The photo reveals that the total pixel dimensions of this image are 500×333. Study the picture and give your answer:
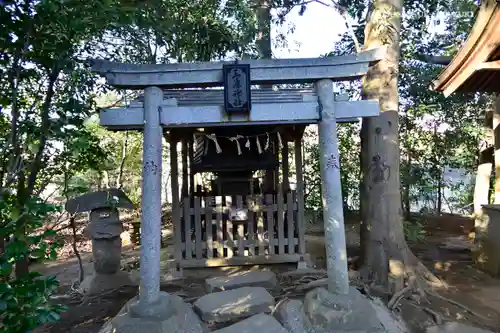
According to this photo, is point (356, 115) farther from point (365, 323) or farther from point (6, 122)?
point (6, 122)

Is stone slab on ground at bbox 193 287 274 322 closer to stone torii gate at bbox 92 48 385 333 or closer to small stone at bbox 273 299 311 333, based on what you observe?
small stone at bbox 273 299 311 333

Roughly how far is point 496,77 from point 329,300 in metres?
3.79

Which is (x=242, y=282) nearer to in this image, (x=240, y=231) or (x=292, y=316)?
(x=292, y=316)

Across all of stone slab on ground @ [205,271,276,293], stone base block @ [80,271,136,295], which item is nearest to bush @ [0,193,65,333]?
stone slab on ground @ [205,271,276,293]

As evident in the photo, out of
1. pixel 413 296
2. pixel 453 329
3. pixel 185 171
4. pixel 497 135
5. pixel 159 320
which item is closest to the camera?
pixel 159 320

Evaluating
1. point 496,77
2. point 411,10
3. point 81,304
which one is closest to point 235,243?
point 81,304

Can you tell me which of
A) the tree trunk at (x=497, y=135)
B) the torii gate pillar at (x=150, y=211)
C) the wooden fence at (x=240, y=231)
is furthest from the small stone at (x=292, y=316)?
the tree trunk at (x=497, y=135)

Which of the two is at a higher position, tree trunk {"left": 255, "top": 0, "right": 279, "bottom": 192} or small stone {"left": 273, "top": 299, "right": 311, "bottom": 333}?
tree trunk {"left": 255, "top": 0, "right": 279, "bottom": 192}

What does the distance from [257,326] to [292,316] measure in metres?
0.43

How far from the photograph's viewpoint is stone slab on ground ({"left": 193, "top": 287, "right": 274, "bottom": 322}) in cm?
386

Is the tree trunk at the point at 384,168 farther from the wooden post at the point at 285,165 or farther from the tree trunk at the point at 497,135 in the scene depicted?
the tree trunk at the point at 497,135

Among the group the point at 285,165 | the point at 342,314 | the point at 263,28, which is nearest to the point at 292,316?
the point at 342,314

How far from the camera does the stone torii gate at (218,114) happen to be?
368cm

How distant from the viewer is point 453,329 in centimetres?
395
